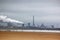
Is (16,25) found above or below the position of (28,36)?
above

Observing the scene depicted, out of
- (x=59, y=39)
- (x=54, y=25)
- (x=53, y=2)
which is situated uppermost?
(x=53, y=2)

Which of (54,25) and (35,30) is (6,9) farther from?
(54,25)

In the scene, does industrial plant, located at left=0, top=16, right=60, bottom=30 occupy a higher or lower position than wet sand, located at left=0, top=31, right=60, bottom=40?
higher

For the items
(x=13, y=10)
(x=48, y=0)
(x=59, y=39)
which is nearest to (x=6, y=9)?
(x=13, y=10)

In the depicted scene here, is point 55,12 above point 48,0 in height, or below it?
below

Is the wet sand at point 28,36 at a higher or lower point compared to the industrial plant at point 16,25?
lower

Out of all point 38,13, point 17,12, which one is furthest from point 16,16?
point 38,13
